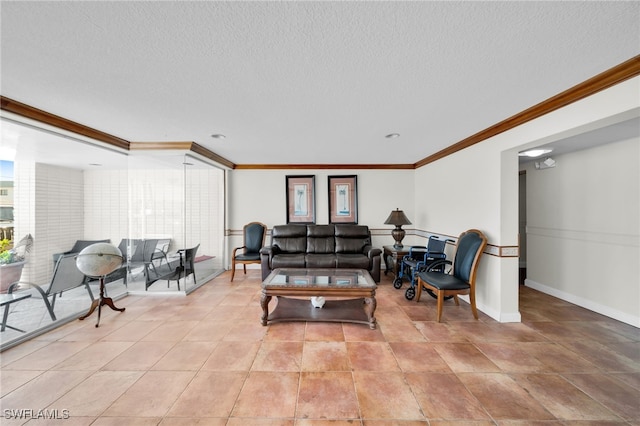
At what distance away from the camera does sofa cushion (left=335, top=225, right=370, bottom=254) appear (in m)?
4.77

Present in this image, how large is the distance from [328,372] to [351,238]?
10.3 feet

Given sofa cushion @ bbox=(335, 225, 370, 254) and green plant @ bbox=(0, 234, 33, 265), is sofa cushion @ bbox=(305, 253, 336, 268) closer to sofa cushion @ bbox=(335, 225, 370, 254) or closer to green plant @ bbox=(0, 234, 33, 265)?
sofa cushion @ bbox=(335, 225, 370, 254)

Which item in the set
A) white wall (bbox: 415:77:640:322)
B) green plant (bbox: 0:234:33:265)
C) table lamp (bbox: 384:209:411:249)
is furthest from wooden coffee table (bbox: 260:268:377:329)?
green plant (bbox: 0:234:33:265)

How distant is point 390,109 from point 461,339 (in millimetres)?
2441

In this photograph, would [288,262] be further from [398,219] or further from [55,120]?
[55,120]

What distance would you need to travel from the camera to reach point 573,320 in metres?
2.79

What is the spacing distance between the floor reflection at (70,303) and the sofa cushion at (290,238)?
4.58 ft

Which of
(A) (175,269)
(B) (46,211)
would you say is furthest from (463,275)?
(B) (46,211)

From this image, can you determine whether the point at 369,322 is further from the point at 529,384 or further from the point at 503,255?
the point at 503,255

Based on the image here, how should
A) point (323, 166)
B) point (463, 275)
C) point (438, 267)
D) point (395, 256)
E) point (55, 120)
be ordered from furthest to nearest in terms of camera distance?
1. point (323, 166)
2. point (395, 256)
3. point (438, 267)
4. point (463, 275)
5. point (55, 120)

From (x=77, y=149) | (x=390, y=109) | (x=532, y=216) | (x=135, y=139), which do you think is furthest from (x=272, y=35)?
(x=532, y=216)

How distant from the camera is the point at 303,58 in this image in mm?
1525

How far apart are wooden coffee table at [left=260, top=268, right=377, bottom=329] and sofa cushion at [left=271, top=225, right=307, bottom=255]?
5.30ft

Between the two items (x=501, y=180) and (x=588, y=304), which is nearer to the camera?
(x=501, y=180)
